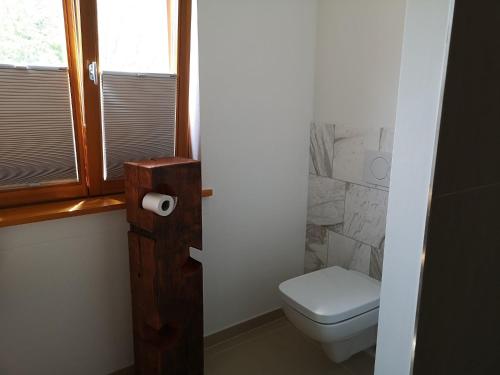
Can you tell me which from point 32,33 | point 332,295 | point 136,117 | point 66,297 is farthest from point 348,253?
point 32,33

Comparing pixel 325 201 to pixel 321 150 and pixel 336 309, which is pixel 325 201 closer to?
pixel 321 150

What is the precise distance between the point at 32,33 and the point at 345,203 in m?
1.63

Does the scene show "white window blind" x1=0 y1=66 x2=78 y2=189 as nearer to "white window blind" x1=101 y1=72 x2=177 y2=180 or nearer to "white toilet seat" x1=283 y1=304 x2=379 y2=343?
"white window blind" x1=101 y1=72 x2=177 y2=180

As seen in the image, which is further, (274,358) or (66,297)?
(274,358)

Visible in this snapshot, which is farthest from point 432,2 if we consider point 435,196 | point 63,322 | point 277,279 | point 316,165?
point 277,279

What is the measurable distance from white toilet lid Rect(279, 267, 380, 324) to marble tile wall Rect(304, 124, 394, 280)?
0.16m

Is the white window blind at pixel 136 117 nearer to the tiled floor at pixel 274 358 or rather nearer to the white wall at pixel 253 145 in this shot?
the white wall at pixel 253 145

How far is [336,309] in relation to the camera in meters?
1.75

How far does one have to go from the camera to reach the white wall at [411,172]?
2.72 feet

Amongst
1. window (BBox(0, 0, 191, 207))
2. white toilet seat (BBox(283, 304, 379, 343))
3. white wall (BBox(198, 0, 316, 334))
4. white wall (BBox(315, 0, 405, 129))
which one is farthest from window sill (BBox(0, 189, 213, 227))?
white wall (BBox(315, 0, 405, 129))

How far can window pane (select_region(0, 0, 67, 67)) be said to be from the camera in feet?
4.93

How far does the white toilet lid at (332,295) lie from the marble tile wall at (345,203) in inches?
6.2

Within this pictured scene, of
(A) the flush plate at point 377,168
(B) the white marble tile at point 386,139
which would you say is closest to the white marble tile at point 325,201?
(A) the flush plate at point 377,168

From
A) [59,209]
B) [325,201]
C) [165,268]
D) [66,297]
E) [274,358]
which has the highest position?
[59,209]
